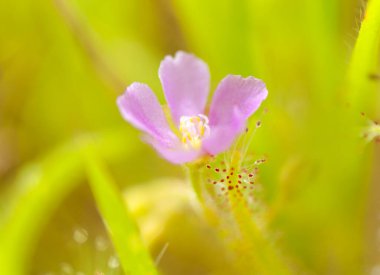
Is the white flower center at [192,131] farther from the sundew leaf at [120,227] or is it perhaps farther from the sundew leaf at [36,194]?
the sundew leaf at [36,194]

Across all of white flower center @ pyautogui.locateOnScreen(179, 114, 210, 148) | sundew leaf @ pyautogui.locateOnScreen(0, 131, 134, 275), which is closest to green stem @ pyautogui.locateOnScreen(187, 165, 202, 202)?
white flower center @ pyautogui.locateOnScreen(179, 114, 210, 148)

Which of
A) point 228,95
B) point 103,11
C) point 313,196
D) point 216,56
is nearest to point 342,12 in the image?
point 216,56

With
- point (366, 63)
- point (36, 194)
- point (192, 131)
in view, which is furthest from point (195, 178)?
point (36, 194)

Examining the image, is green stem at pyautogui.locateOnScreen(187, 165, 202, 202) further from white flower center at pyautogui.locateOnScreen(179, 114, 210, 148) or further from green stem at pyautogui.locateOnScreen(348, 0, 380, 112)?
green stem at pyautogui.locateOnScreen(348, 0, 380, 112)

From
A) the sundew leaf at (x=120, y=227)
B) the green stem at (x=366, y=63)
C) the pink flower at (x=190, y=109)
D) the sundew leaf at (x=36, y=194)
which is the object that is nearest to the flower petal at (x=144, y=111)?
the pink flower at (x=190, y=109)

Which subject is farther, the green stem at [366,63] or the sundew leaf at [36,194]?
the sundew leaf at [36,194]

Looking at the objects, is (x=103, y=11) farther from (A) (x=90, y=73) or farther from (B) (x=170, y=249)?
(B) (x=170, y=249)
